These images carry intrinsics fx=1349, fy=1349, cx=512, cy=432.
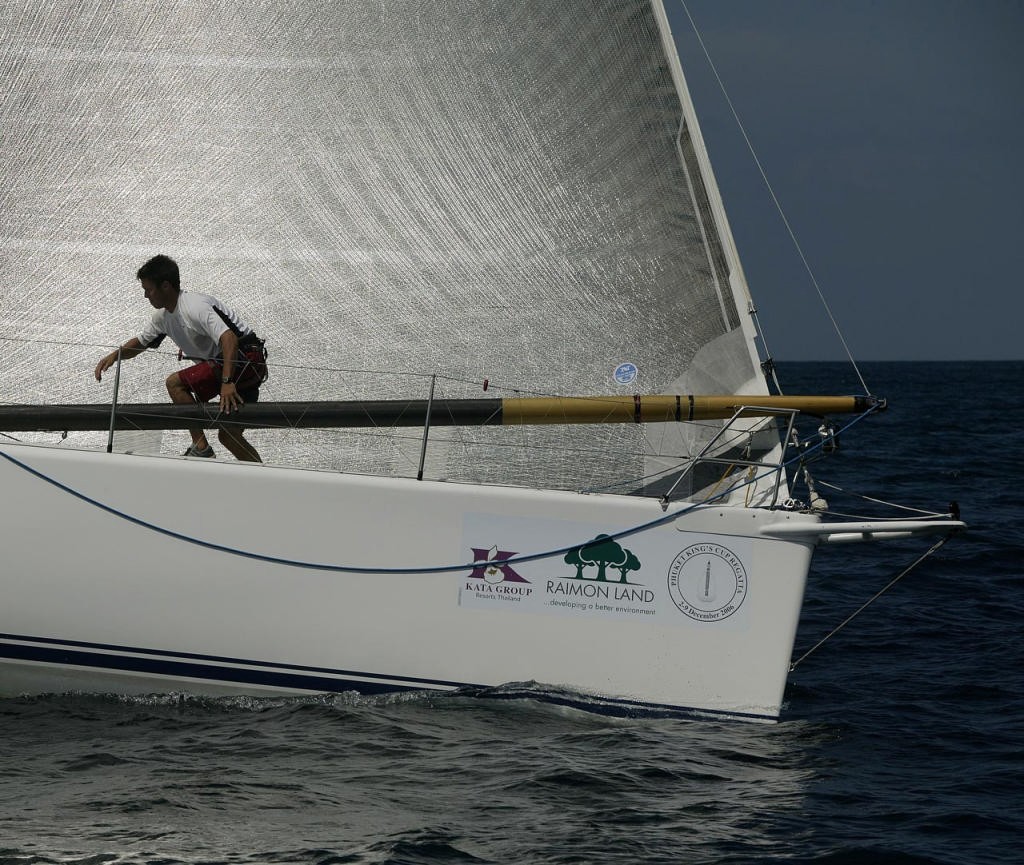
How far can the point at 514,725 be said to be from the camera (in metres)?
5.80

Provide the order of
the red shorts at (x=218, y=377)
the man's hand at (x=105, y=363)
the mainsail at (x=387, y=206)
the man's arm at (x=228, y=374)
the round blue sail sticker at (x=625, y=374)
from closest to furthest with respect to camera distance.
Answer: the man's arm at (x=228, y=374) → the man's hand at (x=105, y=363) → the red shorts at (x=218, y=377) → the round blue sail sticker at (x=625, y=374) → the mainsail at (x=387, y=206)

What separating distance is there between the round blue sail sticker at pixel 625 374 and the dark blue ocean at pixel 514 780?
5.58 ft

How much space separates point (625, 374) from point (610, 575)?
126 centimetres

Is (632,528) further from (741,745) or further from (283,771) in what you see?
(283,771)

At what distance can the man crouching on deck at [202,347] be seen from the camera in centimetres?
615

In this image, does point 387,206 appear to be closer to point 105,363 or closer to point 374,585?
point 105,363

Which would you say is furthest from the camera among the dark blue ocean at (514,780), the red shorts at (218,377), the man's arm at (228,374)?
the red shorts at (218,377)

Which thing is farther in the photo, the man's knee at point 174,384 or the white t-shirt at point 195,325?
the man's knee at point 174,384

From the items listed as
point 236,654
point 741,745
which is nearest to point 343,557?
point 236,654

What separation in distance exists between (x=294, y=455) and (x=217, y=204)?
4.69ft

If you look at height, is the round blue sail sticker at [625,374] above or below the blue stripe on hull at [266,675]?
above

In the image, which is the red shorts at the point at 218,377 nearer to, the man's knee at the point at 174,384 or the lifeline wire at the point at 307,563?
the man's knee at the point at 174,384

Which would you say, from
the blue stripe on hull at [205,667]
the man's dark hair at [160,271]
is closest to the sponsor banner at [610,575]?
the blue stripe on hull at [205,667]

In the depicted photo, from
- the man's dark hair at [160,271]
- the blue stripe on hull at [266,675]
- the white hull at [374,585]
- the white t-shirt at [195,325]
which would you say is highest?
the man's dark hair at [160,271]
